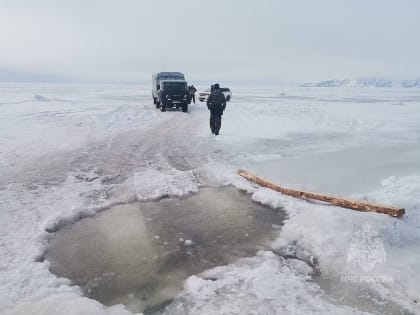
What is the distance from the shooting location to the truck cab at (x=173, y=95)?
23.5 meters

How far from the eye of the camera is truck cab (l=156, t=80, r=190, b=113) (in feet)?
77.1

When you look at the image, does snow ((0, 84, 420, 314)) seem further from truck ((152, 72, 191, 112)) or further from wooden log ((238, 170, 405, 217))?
truck ((152, 72, 191, 112))

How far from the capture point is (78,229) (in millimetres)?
5324

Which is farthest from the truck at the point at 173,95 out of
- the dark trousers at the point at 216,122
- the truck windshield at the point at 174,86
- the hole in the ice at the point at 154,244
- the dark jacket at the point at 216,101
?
the hole in the ice at the point at 154,244

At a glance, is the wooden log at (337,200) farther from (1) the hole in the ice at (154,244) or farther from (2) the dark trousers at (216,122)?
(2) the dark trousers at (216,122)

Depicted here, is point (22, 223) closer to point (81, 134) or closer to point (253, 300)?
point (253, 300)

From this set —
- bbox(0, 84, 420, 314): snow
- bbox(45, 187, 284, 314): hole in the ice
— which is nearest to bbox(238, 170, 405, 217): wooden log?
bbox(0, 84, 420, 314): snow

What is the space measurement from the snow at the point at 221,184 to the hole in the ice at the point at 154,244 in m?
0.19

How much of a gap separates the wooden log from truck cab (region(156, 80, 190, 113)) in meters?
16.6

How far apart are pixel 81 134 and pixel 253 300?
11393 mm

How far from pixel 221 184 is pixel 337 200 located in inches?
94.8

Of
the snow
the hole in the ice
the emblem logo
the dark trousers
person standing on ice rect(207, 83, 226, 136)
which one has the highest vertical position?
person standing on ice rect(207, 83, 226, 136)

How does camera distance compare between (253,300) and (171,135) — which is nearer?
(253,300)

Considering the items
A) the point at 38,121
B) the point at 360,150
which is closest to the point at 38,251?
the point at 360,150
